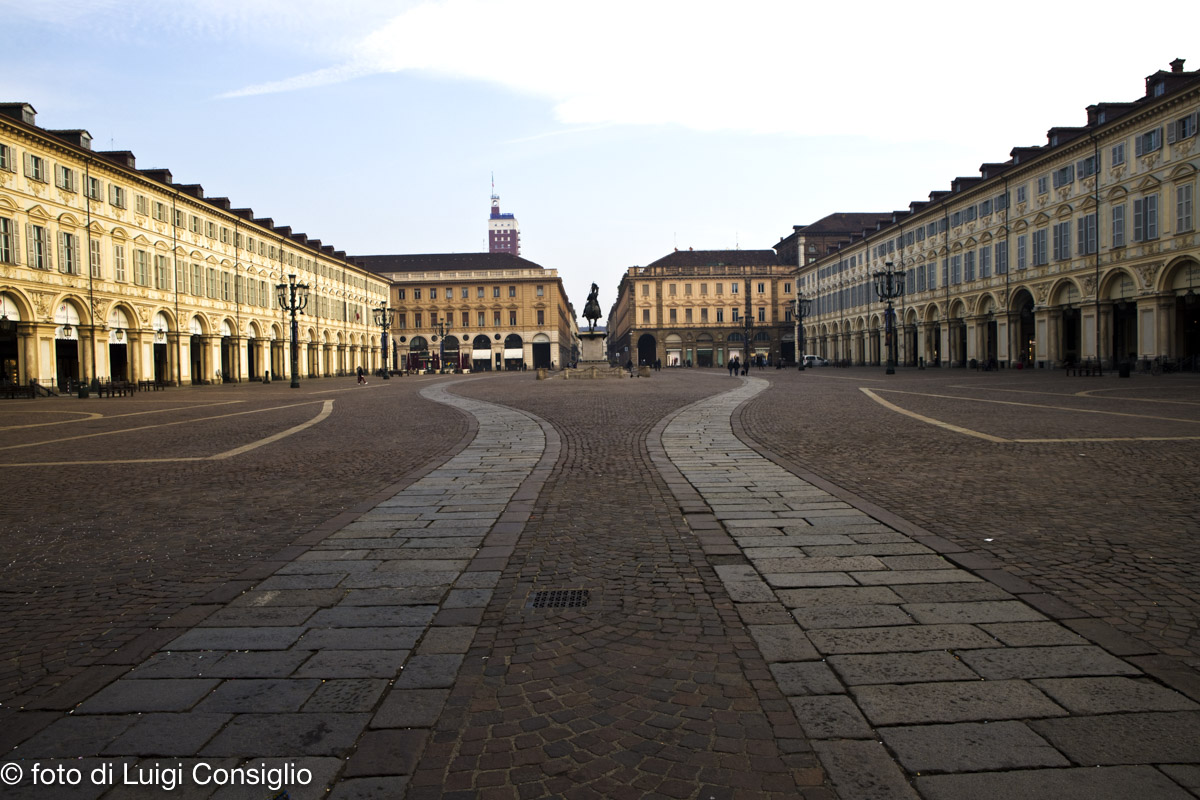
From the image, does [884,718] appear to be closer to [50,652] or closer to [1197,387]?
[50,652]

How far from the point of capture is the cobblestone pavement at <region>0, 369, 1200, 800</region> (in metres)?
2.72

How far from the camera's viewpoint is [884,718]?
9.95 ft

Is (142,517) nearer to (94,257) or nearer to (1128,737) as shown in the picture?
(1128,737)

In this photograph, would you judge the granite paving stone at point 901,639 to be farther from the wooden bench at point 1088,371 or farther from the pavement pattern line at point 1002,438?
the wooden bench at point 1088,371

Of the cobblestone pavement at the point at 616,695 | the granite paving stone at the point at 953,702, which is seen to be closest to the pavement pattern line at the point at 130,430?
the cobblestone pavement at the point at 616,695

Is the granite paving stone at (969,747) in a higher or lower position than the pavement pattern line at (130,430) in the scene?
lower

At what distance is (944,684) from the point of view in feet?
11.0

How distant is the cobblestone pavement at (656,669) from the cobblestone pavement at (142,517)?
32cm

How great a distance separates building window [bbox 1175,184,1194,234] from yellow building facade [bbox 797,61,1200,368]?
4 cm

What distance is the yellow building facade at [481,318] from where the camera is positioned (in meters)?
96.0

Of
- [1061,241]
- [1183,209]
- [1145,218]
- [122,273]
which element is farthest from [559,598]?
[1061,241]

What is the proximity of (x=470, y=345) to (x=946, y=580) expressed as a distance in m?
93.8

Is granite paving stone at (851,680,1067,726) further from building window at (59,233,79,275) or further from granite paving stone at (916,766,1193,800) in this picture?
building window at (59,233,79,275)

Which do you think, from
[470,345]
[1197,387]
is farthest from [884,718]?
[470,345]
